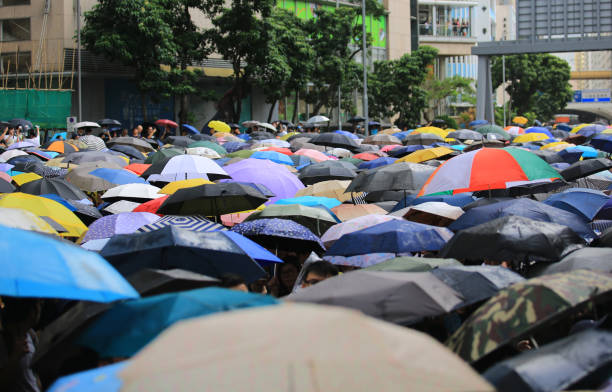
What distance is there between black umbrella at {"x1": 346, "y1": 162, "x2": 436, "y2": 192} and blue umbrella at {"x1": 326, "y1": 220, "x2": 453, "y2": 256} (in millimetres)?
3022

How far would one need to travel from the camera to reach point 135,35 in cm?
3444

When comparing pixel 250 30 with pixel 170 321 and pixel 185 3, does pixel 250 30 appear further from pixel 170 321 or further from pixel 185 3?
pixel 170 321

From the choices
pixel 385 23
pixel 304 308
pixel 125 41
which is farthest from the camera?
pixel 385 23

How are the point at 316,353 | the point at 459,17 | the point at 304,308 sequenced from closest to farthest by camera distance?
the point at 316,353, the point at 304,308, the point at 459,17

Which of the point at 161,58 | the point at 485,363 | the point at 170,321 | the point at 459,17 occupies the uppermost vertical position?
the point at 459,17

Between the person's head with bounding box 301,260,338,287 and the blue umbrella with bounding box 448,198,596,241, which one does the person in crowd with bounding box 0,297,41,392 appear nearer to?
the person's head with bounding box 301,260,338,287

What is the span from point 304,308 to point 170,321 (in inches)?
52.6

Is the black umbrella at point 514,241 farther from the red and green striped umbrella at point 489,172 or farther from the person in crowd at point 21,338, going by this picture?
the person in crowd at point 21,338

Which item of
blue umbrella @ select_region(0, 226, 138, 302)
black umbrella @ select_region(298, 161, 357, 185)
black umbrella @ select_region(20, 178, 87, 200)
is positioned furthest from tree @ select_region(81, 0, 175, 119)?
blue umbrella @ select_region(0, 226, 138, 302)

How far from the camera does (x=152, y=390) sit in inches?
113

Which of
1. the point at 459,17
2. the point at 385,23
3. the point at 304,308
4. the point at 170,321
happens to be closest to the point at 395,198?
the point at 170,321

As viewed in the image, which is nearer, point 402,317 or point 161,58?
point 402,317

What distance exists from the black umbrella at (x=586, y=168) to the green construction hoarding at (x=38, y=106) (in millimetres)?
22427

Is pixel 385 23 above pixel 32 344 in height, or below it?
above
